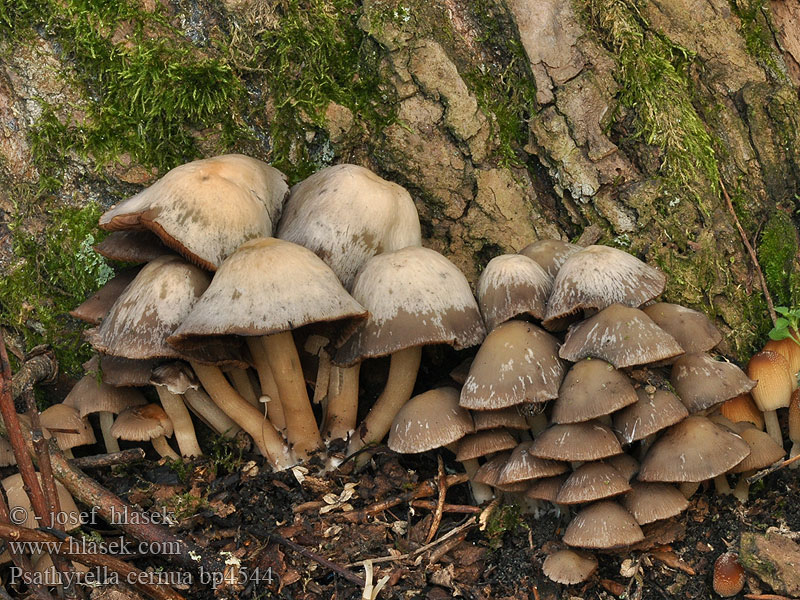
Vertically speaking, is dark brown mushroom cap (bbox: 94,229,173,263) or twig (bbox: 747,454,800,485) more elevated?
dark brown mushroom cap (bbox: 94,229,173,263)

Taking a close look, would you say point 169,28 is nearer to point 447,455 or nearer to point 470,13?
point 470,13

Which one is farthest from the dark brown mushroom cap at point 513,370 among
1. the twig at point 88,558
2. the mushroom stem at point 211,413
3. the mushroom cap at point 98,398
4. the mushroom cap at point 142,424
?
the mushroom cap at point 98,398

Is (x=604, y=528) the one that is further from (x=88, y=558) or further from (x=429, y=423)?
(x=88, y=558)

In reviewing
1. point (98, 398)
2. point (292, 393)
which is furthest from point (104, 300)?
point (292, 393)

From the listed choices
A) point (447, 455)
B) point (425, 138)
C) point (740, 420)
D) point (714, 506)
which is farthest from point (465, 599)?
point (425, 138)

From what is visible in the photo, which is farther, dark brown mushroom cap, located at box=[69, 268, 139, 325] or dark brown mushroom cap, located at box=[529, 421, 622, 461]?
dark brown mushroom cap, located at box=[69, 268, 139, 325]

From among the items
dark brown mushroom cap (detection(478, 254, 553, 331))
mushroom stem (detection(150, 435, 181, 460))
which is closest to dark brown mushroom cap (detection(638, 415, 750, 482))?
dark brown mushroom cap (detection(478, 254, 553, 331))

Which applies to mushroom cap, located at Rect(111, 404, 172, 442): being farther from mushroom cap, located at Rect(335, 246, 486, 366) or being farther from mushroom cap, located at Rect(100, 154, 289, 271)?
mushroom cap, located at Rect(335, 246, 486, 366)
